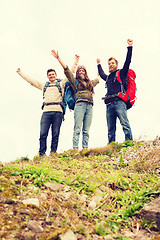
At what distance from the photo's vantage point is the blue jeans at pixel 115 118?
25.7ft

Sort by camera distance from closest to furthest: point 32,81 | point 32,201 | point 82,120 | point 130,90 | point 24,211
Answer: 1. point 24,211
2. point 32,201
3. point 82,120
4. point 130,90
5. point 32,81

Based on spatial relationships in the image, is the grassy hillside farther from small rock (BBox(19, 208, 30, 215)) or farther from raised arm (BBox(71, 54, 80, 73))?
raised arm (BBox(71, 54, 80, 73))

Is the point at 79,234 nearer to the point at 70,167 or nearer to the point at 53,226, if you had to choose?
the point at 53,226

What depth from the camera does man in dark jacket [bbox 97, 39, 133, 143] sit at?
7.84m

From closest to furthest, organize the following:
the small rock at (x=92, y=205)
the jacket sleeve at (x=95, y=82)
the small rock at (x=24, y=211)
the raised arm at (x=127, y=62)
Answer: the small rock at (x=24, y=211) → the small rock at (x=92, y=205) → the raised arm at (x=127, y=62) → the jacket sleeve at (x=95, y=82)

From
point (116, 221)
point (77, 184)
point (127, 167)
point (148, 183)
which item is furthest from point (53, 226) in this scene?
point (127, 167)

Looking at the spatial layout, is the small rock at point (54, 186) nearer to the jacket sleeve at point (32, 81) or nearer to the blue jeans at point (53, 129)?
Result: the blue jeans at point (53, 129)

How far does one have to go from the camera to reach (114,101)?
26.1ft

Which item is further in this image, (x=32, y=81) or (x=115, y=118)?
(x=32, y=81)

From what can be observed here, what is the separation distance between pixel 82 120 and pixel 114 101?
1184 mm

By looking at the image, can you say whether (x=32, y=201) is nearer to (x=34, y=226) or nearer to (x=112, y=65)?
(x=34, y=226)

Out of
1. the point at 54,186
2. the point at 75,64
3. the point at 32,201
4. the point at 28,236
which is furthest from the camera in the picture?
the point at 75,64

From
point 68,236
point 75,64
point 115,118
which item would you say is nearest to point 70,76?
point 75,64

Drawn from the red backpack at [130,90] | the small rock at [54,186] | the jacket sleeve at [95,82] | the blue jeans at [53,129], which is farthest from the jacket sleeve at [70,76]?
the small rock at [54,186]
